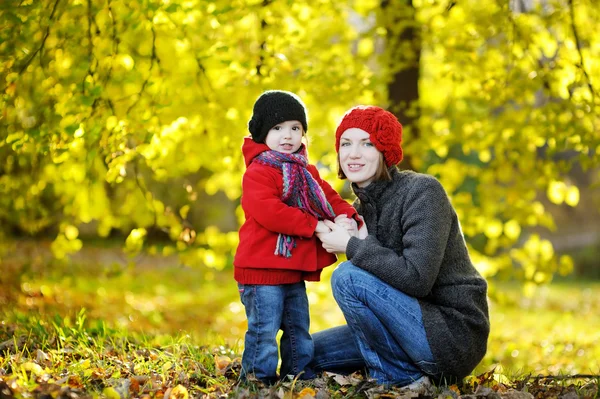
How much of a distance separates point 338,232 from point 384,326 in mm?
516

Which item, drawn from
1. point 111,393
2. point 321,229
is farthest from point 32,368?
point 321,229

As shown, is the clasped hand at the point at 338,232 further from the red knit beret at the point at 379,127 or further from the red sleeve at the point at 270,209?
the red knit beret at the point at 379,127

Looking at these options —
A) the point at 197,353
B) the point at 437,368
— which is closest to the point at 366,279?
the point at 437,368

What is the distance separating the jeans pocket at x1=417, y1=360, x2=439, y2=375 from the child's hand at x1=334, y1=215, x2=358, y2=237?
706 millimetres

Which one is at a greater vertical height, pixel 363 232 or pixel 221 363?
pixel 363 232

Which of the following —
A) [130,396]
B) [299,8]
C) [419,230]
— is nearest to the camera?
[130,396]

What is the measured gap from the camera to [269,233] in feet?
10.6

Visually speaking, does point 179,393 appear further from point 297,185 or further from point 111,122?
point 111,122

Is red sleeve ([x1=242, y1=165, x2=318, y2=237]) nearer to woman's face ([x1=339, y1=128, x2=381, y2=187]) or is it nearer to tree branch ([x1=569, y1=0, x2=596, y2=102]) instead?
woman's face ([x1=339, y1=128, x2=381, y2=187])

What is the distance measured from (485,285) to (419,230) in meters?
0.51

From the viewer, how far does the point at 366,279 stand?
3.20m

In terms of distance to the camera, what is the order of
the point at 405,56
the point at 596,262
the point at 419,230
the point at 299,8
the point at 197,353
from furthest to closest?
the point at 596,262, the point at 405,56, the point at 299,8, the point at 197,353, the point at 419,230

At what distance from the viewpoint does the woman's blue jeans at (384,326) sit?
10.4 ft

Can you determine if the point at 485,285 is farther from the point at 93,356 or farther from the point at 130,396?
the point at 93,356
